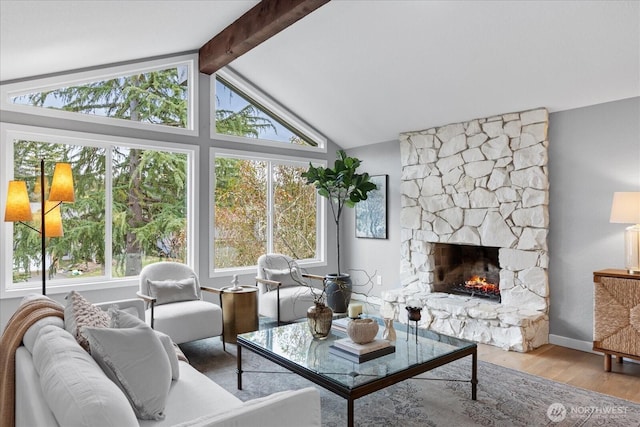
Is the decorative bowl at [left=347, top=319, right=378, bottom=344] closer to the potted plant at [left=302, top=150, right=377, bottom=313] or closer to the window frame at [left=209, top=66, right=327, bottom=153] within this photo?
the potted plant at [left=302, top=150, right=377, bottom=313]

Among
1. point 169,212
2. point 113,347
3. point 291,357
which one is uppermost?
point 169,212

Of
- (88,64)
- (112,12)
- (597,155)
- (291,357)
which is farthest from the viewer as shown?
(88,64)

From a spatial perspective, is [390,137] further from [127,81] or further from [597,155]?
[127,81]

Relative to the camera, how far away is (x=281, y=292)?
182 inches

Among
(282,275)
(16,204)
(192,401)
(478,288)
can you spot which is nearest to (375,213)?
(478,288)

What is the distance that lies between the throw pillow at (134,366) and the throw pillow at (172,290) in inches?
90.6

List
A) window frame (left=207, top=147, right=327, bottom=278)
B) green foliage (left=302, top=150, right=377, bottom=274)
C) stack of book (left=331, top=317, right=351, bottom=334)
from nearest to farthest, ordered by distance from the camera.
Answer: stack of book (left=331, top=317, right=351, bottom=334) → window frame (left=207, top=147, right=327, bottom=278) → green foliage (left=302, top=150, right=377, bottom=274)

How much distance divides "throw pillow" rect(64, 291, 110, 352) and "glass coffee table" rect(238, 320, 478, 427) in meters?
1.08

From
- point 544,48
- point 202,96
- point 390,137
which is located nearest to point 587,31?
point 544,48

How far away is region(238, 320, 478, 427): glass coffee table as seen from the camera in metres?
2.26

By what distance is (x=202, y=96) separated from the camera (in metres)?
5.20

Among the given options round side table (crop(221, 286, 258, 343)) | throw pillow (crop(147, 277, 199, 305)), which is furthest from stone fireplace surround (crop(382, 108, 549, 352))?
throw pillow (crop(147, 277, 199, 305))

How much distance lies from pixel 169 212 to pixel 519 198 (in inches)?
155

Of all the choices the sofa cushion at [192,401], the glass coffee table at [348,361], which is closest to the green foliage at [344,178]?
the glass coffee table at [348,361]
